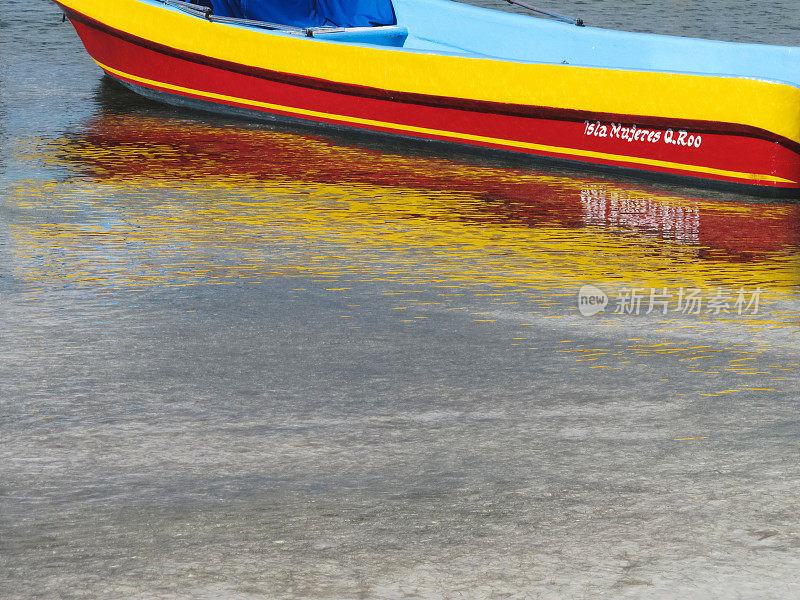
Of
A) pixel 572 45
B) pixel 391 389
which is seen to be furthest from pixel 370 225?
pixel 572 45

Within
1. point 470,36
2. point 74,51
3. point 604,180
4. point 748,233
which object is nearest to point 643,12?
point 470,36

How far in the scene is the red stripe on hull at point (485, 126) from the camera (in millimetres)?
7973

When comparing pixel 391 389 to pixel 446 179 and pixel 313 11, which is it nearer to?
pixel 446 179

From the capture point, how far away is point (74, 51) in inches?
546

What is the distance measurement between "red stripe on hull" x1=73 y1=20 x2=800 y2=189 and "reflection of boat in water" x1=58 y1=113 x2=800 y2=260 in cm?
31

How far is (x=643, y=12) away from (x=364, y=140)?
866 centimetres

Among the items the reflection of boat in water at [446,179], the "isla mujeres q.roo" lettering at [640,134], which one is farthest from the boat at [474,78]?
the reflection of boat in water at [446,179]

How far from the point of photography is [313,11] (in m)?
11.4

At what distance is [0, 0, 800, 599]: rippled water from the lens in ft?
10.1

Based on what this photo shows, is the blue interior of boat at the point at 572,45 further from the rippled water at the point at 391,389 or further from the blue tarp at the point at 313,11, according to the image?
the rippled water at the point at 391,389

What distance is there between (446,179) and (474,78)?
108 cm

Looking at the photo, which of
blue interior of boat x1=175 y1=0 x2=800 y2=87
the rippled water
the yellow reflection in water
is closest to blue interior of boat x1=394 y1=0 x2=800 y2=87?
blue interior of boat x1=175 y1=0 x2=800 y2=87

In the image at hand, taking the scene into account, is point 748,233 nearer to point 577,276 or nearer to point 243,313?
point 577,276

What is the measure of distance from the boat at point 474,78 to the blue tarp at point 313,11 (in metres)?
0.01
